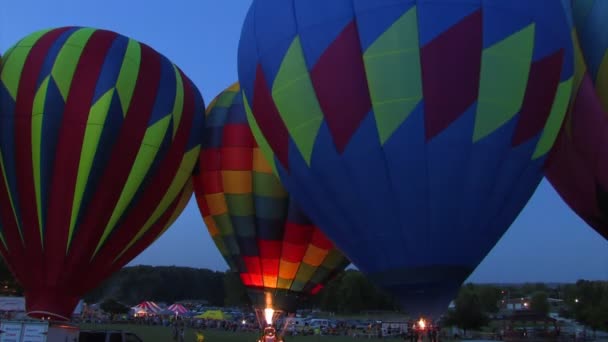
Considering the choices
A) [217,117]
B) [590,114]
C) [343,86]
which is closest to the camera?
[343,86]

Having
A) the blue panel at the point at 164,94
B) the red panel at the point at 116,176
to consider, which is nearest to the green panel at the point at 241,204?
the red panel at the point at 116,176

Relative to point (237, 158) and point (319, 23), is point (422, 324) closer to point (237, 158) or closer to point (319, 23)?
point (319, 23)

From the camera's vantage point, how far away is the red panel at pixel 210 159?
1259 centimetres

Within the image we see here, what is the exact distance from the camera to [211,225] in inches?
516

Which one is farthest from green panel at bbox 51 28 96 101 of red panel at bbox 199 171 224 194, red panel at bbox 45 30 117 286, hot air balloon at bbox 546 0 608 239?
hot air balloon at bbox 546 0 608 239

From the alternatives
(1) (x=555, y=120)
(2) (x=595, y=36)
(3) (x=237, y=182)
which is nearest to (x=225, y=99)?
(3) (x=237, y=182)

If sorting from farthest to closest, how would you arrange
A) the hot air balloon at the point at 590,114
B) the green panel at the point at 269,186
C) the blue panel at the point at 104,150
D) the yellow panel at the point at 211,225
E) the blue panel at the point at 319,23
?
the yellow panel at the point at 211,225 → the green panel at the point at 269,186 → the blue panel at the point at 104,150 → the hot air balloon at the point at 590,114 → the blue panel at the point at 319,23

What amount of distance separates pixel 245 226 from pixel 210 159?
1.49m

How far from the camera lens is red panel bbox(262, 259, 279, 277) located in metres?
12.3

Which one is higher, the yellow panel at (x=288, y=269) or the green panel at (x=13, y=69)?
the green panel at (x=13, y=69)

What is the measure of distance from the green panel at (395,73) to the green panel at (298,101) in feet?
2.63

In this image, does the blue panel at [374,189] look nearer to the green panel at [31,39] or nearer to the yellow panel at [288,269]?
the yellow panel at [288,269]

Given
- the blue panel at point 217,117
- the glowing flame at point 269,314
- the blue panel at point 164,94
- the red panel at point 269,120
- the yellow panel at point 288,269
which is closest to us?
the red panel at point 269,120

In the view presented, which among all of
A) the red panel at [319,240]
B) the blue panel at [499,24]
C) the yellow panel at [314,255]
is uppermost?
the blue panel at [499,24]
